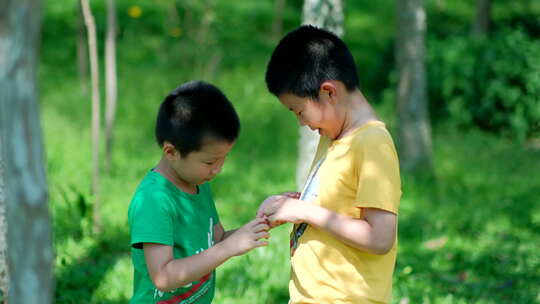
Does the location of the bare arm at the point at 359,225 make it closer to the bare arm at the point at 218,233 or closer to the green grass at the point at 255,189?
the bare arm at the point at 218,233

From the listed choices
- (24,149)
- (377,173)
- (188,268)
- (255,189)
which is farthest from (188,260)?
(255,189)

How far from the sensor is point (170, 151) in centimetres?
235

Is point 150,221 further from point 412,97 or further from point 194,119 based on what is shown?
point 412,97

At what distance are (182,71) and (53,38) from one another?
3644 mm

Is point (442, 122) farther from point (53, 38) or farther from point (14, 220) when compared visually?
point (14, 220)

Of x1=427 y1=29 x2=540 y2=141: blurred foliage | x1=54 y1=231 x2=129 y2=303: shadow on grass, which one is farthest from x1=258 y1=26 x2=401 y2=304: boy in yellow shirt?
x1=427 y1=29 x2=540 y2=141: blurred foliage

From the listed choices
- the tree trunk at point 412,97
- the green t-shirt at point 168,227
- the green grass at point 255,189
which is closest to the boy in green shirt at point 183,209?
the green t-shirt at point 168,227

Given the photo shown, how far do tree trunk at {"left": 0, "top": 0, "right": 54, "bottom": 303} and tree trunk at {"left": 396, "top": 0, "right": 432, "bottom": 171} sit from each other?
19.6ft

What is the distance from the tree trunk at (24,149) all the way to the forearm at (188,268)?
2.17 ft

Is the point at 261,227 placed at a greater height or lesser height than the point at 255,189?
greater

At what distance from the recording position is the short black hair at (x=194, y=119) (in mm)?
2311

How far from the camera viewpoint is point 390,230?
211 centimetres

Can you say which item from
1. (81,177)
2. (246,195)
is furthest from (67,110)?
(246,195)

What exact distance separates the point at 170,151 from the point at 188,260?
388mm
